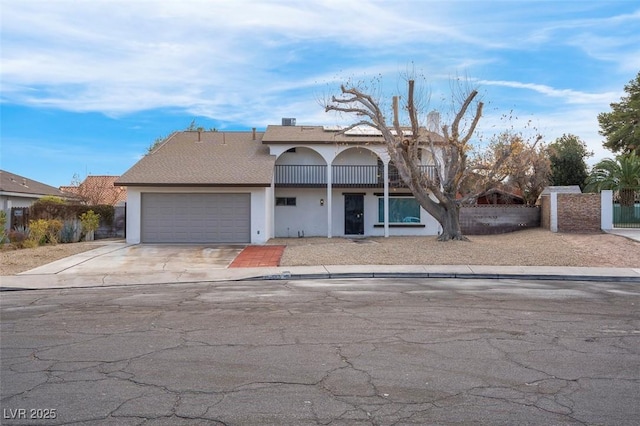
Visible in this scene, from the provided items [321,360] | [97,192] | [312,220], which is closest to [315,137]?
[312,220]

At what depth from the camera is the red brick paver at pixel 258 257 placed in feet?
58.9

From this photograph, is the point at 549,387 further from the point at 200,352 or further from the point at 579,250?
the point at 579,250

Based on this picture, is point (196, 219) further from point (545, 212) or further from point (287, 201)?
point (545, 212)

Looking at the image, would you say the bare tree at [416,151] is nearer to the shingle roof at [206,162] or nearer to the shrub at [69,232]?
the shingle roof at [206,162]

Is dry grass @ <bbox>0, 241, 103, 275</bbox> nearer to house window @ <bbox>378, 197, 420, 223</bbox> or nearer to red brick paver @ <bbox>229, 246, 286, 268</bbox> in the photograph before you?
red brick paver @ <bbox>229, 246, 286, 268</bbox>

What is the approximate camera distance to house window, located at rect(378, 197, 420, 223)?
29516mm

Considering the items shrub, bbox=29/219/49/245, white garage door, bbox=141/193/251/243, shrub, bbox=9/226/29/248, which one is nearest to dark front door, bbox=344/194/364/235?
white garage door, bbox=141/193/251/243

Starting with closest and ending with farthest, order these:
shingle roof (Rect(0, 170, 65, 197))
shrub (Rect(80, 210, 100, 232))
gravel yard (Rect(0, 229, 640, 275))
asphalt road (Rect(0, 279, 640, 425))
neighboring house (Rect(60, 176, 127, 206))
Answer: asphalt road (Rect(0, 279, 640, 425))
gravel yard (Rect(0, 229, 640, 275))
shrub (Rect(80, 210, 100, 232))
shingle roof (Rect(0, 170, 65, 197))
neighboring house (Rect(60, 176, 127, 206))

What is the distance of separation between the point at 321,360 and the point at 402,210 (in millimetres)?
23377

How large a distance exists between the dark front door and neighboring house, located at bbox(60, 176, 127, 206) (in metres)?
14.2

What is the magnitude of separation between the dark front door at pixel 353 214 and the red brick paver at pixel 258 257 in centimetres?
756

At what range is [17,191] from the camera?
30109 millimetres

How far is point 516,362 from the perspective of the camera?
6.70 meters

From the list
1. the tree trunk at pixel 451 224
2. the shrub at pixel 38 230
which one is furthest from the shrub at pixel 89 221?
the tree trunk at pixel 451 224
